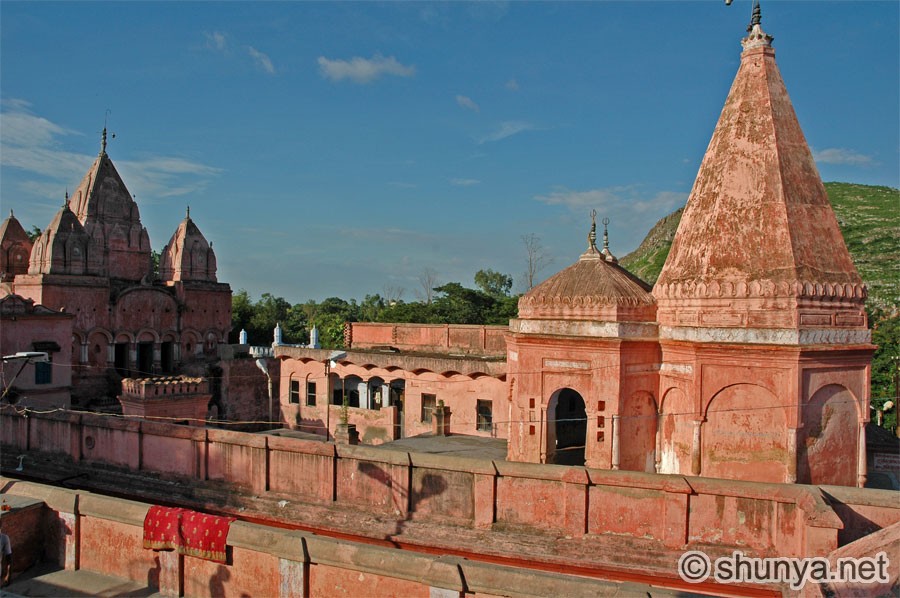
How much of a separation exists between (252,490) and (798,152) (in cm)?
1381

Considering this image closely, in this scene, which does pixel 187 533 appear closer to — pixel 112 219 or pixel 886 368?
pixel 112 219

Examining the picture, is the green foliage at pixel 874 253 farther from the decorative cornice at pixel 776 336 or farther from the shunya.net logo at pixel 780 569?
the shunya.net logo at pixel 780 569

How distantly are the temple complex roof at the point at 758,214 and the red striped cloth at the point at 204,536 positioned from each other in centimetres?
965

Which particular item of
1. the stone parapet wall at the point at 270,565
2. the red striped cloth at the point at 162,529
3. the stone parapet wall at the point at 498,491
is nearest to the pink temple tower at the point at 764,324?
the stone parapet wall at the point at 498,491

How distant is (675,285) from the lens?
1435cm

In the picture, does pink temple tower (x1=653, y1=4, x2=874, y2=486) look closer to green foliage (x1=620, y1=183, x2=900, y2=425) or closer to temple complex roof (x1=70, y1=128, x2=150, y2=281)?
green foliage (x1=620, y1=183, x2=900, y2=425)

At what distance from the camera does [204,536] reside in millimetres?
9641

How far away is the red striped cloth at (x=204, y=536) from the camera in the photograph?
9586 millimetres

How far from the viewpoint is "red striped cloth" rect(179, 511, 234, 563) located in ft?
31.4

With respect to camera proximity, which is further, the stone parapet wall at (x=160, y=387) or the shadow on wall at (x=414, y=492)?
the stone parapet wall at (x=160, y=387)

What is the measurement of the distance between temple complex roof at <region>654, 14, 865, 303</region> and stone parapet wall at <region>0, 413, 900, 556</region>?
397 centimetres

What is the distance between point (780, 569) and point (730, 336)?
4.14 m

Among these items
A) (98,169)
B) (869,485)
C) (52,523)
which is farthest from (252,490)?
(98,169)

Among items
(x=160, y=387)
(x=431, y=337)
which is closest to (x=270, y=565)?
(x=160, y=387)
